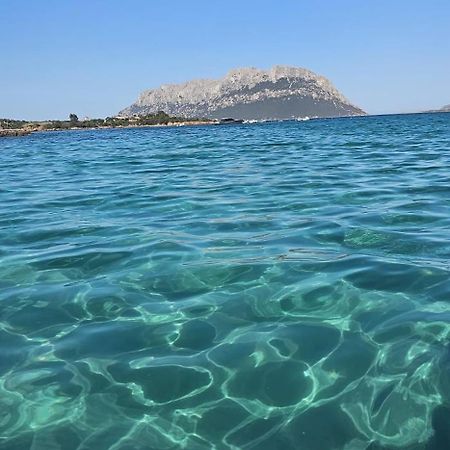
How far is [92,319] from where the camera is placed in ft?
18.9

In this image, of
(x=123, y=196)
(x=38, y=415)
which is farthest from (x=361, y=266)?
(x=123, y=196)

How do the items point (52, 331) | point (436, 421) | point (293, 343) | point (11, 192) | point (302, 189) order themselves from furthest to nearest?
point (11, 192) < point (302, 189) < point (52, 331) < point (293, 343) < point (436, 421)

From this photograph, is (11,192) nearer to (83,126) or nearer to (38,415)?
(38,415)

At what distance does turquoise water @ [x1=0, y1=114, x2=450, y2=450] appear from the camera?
12.8 feet

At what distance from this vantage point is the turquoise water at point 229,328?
12.8 feet

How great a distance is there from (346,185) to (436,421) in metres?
10.2

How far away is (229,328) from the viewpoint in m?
5.42

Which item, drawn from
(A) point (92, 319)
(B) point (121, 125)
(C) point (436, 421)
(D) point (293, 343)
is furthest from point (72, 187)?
(B) point (121, 125)

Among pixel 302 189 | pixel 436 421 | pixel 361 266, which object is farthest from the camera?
pixel 302 189

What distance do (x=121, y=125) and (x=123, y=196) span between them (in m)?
148

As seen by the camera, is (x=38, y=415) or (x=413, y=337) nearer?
(x=38, y=415)

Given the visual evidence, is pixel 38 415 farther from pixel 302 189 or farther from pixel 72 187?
pixel 72 187

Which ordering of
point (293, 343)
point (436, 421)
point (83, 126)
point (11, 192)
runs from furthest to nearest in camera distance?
point (83, 126), point (11, 192), point (293, 343), point (436, 421)

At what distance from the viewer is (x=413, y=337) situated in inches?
199
